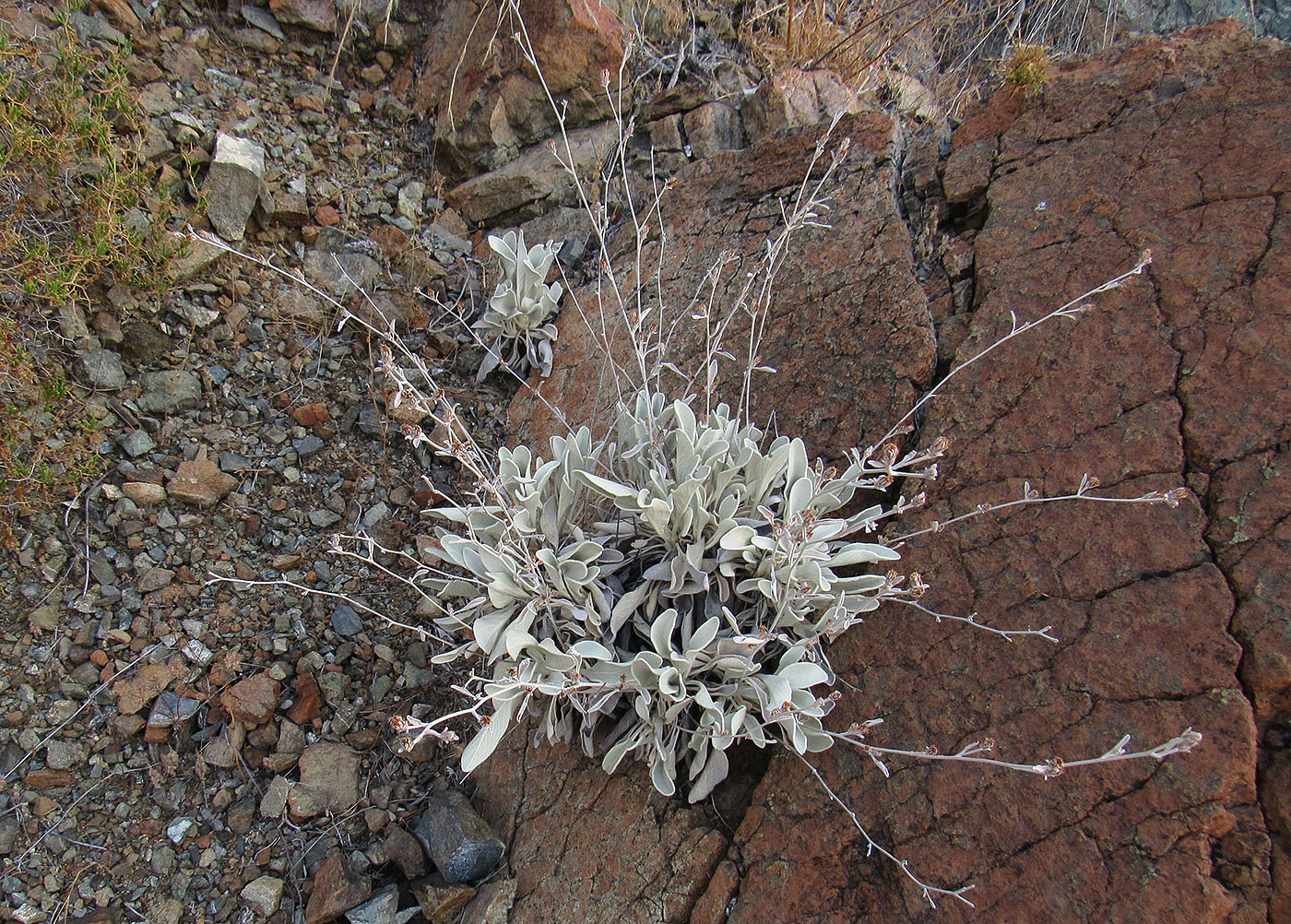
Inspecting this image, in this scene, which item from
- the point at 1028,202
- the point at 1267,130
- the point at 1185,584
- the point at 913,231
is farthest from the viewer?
the point at 913,231

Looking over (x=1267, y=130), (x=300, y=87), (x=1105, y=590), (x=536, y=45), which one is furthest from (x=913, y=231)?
(x=300, y=87)

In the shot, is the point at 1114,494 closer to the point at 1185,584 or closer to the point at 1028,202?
the point at 1185,584

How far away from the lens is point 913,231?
10.2ft

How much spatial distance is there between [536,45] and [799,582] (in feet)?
11.6

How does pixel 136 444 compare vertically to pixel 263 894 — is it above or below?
above

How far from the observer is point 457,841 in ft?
7.72

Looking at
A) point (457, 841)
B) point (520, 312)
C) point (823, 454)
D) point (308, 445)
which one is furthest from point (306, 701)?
point (823, 454)

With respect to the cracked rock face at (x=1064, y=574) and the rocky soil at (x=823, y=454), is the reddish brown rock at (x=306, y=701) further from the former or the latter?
the cracked rock face at (x=1064, y=574)

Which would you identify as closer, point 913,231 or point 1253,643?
point 1253,643

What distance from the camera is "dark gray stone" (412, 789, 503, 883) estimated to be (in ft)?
7.66

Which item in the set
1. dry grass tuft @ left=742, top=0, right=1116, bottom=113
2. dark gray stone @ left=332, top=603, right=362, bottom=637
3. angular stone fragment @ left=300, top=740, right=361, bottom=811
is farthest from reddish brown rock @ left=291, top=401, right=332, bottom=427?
dry grass tuft @ left=742, top=0, right=1116, bottom=113

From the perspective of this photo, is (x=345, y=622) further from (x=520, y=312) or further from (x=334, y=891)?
(x=520, y=312)

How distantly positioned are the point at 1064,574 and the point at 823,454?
876 millimetres

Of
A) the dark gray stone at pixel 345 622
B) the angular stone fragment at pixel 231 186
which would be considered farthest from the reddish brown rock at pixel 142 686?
the angular stone fragment at pixel 231 186
